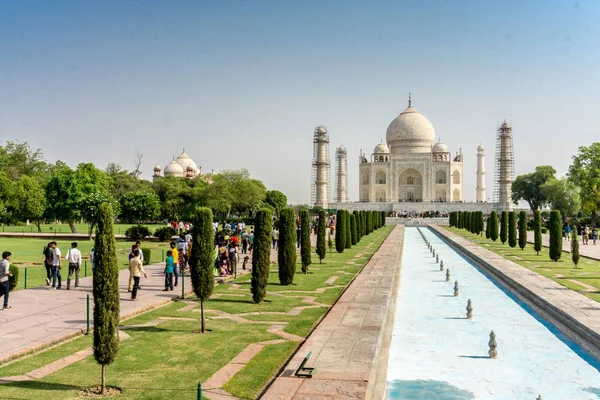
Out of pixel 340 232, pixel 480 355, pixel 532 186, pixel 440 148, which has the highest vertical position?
pixel 440 148

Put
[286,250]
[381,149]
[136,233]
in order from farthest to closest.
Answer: [381,149]
[136,233]
[286,250]

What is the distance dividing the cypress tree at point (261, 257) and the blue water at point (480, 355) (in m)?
2.38

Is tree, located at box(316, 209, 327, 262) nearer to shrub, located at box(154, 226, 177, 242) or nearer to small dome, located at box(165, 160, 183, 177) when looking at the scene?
shrub, located at box(154, 226, 177, 242)

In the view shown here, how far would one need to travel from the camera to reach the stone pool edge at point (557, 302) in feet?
27.9

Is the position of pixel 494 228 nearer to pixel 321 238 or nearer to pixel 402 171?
pixel 321 238

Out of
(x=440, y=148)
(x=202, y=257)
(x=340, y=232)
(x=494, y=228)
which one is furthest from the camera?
(x=440, y=148)

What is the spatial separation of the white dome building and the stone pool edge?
51.4 m

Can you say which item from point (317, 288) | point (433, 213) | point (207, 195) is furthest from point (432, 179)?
point (317, 288)

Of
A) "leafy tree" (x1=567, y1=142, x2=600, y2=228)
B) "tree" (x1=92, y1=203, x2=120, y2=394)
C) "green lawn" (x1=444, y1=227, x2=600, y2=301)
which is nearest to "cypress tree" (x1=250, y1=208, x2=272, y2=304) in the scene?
"tree" (x1=92, y1=203, x2=120, y2=394)

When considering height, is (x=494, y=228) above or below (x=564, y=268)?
above

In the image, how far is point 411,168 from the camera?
225 feet

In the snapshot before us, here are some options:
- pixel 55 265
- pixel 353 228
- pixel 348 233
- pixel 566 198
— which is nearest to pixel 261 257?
pixel 55 265

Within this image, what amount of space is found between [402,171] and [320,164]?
10517 mm

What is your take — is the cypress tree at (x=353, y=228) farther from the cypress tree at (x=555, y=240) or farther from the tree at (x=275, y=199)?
the tree at (x=275, y=199)
